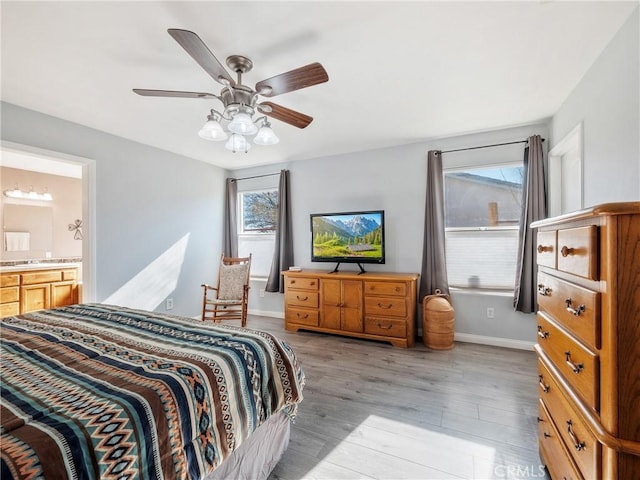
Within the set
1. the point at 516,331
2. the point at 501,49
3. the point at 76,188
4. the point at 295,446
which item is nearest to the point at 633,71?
the point at 501,49

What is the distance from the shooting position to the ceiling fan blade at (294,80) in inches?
62.3

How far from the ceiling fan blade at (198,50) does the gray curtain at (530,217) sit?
305 cm

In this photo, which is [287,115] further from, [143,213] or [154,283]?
[154,283]

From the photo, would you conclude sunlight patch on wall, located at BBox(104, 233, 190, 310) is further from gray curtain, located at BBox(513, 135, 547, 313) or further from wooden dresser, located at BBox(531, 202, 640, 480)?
gray curtain, located at BBox(513, 135, 547, 313)

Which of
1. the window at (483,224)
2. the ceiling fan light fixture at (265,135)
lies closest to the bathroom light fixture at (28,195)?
the ceiling fan light fixture at (265,135)

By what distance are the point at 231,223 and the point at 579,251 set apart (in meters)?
4.57

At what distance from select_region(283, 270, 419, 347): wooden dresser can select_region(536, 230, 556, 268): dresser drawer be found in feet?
6.11

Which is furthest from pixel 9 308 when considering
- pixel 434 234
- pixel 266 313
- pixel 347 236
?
pixel 434 234

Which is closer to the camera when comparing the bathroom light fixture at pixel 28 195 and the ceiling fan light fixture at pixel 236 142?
the ceiling fan light fixture at pixel 236 142

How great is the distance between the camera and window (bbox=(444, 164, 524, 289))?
3.25 m

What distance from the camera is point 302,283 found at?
382cm

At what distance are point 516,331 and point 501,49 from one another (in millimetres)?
2817

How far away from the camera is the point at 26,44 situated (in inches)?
71.1

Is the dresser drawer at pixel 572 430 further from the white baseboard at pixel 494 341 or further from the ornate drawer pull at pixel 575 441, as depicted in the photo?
the white baseboard at pixel 494 341
